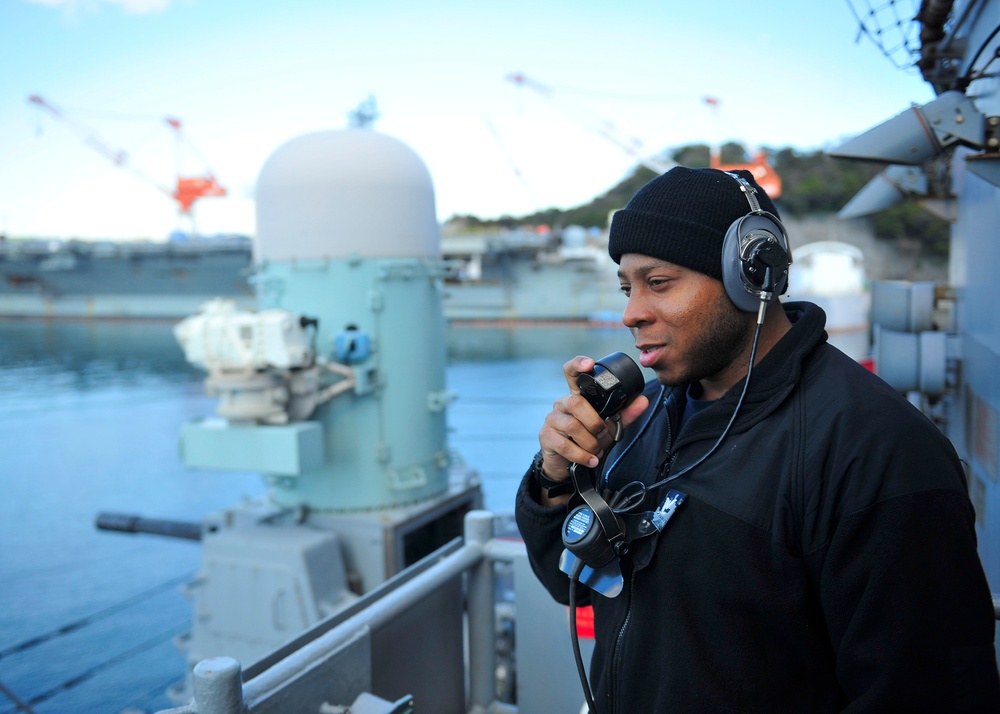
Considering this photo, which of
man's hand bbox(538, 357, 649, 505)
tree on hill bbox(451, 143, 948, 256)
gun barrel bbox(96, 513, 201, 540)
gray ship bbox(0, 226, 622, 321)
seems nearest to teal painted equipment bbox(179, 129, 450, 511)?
gun barrel bbox(96, 513, 201, 540)

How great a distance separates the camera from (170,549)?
8.75 m

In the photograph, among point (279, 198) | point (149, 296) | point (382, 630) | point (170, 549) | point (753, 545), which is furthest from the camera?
point (149, 296)

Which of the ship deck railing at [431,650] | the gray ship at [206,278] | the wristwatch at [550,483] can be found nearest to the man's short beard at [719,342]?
the wristwatch at [550,483]

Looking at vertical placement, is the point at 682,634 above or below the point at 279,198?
below

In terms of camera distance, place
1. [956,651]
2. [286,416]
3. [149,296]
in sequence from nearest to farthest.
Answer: [956,651], [286,416], [149,296]

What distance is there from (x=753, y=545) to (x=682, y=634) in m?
0.22

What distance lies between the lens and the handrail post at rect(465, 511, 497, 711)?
274cm

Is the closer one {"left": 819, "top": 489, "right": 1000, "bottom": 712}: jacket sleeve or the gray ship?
{"left": 819, "top": 489, "right": 1000, "bottom": 712}: jacket sleeve

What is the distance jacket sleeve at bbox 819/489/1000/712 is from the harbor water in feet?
12.7

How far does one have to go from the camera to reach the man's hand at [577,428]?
1.37 meters

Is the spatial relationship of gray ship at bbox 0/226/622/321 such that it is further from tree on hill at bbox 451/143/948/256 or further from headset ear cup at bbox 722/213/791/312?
headset ear cup at bbox 722/213/791/312

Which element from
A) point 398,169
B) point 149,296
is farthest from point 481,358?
point 149,296

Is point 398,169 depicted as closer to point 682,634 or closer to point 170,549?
point 682,634

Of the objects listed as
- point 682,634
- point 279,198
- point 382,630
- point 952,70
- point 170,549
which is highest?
point 952,70
